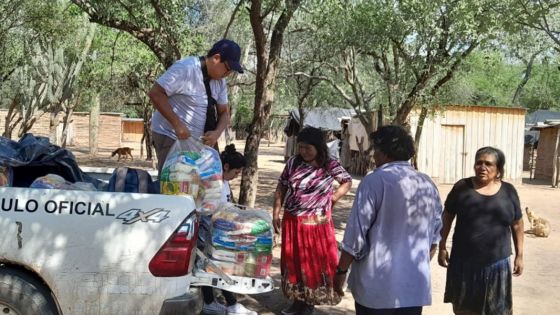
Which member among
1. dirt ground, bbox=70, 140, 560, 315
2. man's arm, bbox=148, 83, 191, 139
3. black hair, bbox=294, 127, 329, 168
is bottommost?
dirt ground, bbox=70, 140, 560, 315

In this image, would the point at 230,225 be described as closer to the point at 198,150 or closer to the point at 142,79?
the point at 198,150

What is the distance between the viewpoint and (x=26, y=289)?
11.4ft

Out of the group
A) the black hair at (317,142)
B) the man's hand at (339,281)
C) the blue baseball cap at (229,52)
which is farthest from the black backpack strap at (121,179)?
the black hair at (317,142)

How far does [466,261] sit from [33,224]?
2.73m

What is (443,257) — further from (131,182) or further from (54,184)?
(54,184)

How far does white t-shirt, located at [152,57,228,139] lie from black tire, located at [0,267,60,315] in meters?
1.73

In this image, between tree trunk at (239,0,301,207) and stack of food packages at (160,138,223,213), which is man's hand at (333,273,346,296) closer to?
stack of food packages at (160,138,223,213)

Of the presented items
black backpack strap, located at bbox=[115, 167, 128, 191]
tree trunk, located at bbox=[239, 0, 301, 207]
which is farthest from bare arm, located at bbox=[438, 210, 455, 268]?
tree trunk, located at bbox=[239, 0, 301, 207]

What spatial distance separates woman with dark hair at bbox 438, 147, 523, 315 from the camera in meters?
4.25

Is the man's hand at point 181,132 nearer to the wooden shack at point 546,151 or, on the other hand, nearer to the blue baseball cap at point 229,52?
the blue baseball cap at point 229,52

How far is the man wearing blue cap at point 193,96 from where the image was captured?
4680mm

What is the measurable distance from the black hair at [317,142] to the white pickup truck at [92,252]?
1960 millimetres

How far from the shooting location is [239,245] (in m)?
3.86

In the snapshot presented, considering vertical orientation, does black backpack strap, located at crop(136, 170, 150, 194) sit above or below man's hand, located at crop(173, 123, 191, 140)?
below
